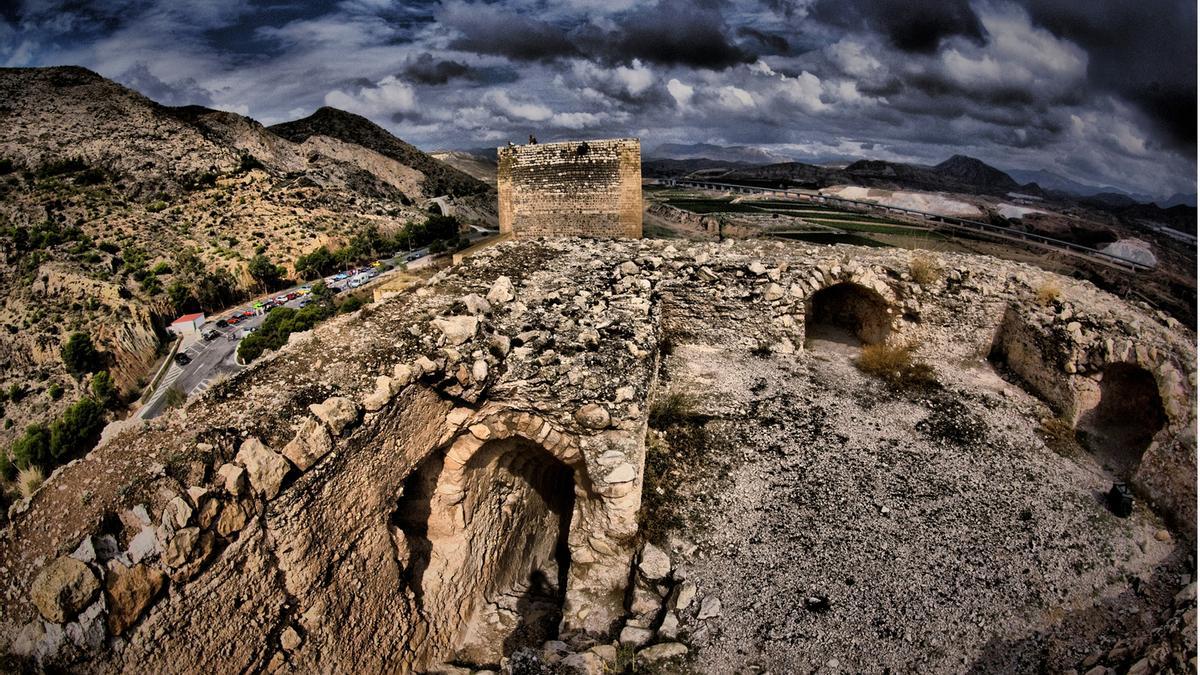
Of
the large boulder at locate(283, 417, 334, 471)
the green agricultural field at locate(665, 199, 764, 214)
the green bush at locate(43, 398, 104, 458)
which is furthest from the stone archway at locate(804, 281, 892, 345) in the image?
the green agricultural field at locate(665, 199, 764, 214)

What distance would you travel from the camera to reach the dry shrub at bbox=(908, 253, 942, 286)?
393 inches

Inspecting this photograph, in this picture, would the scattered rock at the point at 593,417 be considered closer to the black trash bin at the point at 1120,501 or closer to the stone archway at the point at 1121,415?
the black trash bin at the point at 1120,501

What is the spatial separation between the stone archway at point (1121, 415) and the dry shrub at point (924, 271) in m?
2.87

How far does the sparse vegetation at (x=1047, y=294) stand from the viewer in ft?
29.5

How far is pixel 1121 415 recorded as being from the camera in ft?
26.7

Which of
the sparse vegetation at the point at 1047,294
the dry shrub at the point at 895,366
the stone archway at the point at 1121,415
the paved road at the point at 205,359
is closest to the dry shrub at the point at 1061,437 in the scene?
the stone archway at the point at 1121,415

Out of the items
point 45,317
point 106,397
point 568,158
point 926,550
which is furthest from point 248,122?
point 926,550

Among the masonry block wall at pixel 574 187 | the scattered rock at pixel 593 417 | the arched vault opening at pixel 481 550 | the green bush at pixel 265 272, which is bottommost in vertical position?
the green bush at pixel 265 272

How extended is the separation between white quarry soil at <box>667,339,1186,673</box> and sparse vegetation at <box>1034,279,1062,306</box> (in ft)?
6.09

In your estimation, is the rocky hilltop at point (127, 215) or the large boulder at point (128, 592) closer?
the large boulder at point (128, 592)

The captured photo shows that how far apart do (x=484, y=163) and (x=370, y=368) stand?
131 meters

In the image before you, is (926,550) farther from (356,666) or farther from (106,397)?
(106,397)

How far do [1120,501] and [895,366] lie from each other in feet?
11.3

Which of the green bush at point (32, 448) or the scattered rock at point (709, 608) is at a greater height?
the scattered rock at point (709, 608)
